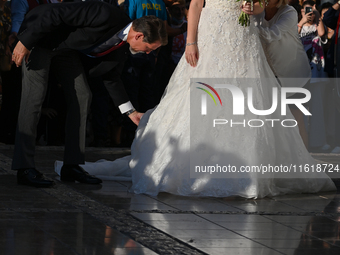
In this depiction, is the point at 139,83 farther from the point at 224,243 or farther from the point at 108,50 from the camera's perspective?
the point at 224,243

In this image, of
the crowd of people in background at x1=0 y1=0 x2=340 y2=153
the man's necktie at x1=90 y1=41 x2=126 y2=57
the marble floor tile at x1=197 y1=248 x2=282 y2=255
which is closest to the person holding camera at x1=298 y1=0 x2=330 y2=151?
the crowd of people in background at x1=0 y1=0 x2=340 y2=153

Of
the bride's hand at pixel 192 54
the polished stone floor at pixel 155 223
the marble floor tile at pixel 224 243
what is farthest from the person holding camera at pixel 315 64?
the marble floor tile at pixel 224 243

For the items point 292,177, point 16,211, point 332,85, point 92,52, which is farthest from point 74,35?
point 332,85

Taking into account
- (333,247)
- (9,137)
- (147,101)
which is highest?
(147,101)

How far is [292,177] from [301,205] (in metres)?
0.61

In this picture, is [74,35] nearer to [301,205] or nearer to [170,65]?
[301,205]

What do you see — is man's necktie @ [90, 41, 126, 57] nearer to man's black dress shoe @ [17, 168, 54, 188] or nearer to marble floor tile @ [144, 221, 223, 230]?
man's black dress shoe @ [17, 168, 54, 188]

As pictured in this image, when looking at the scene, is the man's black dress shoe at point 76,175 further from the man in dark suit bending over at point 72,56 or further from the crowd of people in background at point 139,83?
the crowd of people in background at point 139,83

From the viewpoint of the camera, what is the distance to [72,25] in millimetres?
5938

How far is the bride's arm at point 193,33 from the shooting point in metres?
6.38

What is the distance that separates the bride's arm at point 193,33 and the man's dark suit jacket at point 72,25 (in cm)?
71

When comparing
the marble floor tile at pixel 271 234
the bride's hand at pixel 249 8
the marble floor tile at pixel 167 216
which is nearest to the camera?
the marble floor tile at pixel 271 234

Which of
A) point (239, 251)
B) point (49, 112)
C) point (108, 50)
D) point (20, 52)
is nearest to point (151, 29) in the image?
point (108, 50)

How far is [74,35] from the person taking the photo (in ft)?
19.8
